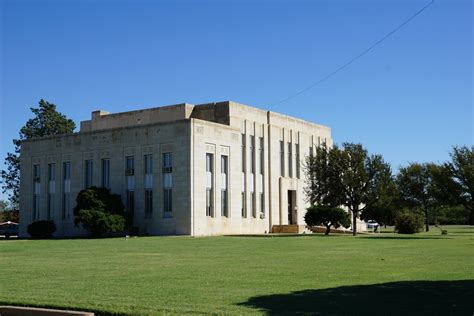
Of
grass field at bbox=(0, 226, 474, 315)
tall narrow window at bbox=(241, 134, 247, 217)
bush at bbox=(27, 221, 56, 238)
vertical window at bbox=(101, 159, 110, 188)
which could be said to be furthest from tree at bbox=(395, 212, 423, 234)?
grass field at bbox=(0, 226, 474, 315)

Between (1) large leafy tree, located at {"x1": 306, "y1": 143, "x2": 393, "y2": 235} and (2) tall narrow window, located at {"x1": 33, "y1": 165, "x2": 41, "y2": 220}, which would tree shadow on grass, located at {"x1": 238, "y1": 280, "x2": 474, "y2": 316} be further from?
(2) tall narrow window, located at {"x1": 33, "y1": 165, "x2": 41, "y2": 220}

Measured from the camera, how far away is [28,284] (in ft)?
50.0

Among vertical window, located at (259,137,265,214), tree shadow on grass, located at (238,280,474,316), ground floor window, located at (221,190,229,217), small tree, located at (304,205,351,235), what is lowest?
tree shadow on grass, located at (238,280,474,316)

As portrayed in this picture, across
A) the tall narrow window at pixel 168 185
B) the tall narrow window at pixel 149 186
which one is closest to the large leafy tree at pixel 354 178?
the tall narrow window at pixel 168 185

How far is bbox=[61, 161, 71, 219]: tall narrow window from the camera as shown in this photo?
208ft

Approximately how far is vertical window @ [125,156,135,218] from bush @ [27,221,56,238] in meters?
8.60

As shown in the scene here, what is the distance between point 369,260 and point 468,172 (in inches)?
1193

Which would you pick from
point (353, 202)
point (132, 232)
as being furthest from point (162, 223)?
point (353, 202)

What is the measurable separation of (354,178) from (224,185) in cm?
1291

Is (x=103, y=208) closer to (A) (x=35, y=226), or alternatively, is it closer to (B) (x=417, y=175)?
(A) (x=35, y=226)

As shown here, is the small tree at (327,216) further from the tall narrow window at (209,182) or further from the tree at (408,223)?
the tall narrow window at (209,182)

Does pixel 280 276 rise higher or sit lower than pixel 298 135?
lower

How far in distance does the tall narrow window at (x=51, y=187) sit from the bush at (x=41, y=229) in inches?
153

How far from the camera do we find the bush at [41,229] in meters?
60.6
